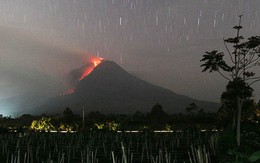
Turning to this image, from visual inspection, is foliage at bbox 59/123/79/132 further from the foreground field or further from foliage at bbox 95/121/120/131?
the foreground field

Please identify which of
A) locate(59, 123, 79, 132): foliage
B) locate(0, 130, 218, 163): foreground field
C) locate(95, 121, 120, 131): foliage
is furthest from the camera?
locate(59, 123, 79, 132): foliage

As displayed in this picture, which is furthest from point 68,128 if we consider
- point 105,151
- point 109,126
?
point 105,151

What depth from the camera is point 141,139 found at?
26000 mm

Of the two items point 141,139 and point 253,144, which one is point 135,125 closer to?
point 141,139

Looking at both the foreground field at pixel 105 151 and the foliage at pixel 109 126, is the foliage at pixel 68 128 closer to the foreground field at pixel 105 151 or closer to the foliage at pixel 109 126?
the foliage at pixel 109 126

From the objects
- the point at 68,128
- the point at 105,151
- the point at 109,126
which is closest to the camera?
the point at 105,151

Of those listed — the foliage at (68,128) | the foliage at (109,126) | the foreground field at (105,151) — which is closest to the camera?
the foreground field at (105,151)

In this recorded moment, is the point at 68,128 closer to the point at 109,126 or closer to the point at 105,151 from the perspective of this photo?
the point at 109,126

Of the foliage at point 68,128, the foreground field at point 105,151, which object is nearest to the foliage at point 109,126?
the foliage at point 68,128

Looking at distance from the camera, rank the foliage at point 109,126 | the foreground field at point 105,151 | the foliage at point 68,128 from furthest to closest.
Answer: the foliage at point 68,128 → the foliage at point 109,126 → the foreground field at point 105,151

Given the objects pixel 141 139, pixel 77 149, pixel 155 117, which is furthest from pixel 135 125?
pixel 77 149

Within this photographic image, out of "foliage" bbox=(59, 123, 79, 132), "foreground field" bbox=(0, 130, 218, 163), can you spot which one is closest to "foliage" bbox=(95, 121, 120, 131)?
"foliage" bbox=(59, 123, 79, 132)

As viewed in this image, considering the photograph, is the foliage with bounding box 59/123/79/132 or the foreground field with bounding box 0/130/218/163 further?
the foliage with bounding box 59/123/79/132

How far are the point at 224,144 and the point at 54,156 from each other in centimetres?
754
